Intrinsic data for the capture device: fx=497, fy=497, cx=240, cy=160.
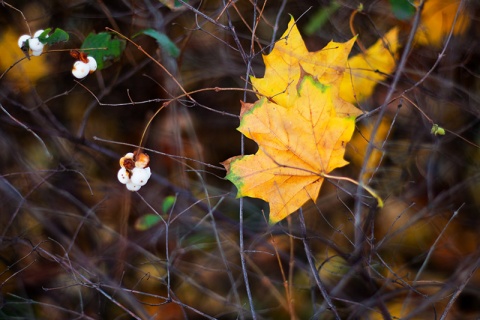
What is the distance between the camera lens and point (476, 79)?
123 cm

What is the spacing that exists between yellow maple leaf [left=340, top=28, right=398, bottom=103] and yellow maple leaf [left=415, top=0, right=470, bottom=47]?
0.08 metres

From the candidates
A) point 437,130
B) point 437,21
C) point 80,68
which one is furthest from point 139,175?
point 437,21

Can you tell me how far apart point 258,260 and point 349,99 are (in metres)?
0.49

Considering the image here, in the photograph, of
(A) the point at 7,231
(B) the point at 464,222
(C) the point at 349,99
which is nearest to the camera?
(C) the point at 349,99

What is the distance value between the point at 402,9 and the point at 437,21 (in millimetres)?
129

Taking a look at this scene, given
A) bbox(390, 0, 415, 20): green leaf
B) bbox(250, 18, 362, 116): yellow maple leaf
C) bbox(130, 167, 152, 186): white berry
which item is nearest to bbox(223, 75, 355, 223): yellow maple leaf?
bbox(250, 18, 362, 116): yellow maple leaf

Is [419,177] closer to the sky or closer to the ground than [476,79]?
closer to the ground

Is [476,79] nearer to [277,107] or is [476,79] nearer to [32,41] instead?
[277,107]

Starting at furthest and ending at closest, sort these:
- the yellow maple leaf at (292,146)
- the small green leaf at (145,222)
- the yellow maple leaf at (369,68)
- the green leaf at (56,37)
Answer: the small green leaf at (145,222) → the yellow maple leaf at (369,68) → the green leaf at (56,37) → the yellow maple leaf at (292,146)

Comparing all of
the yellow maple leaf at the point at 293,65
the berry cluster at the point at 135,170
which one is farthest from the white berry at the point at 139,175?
the yellow maple leaf at the point at 293,65

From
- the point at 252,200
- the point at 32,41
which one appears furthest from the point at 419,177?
the point at 32,41

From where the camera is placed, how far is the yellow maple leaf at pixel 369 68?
113cm

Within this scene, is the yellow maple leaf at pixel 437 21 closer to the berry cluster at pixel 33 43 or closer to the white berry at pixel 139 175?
the white berry at pixel 139 175

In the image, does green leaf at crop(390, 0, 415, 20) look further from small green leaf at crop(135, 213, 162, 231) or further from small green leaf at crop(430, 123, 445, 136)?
small green leaf at crop(135, 213, 162, 231)
